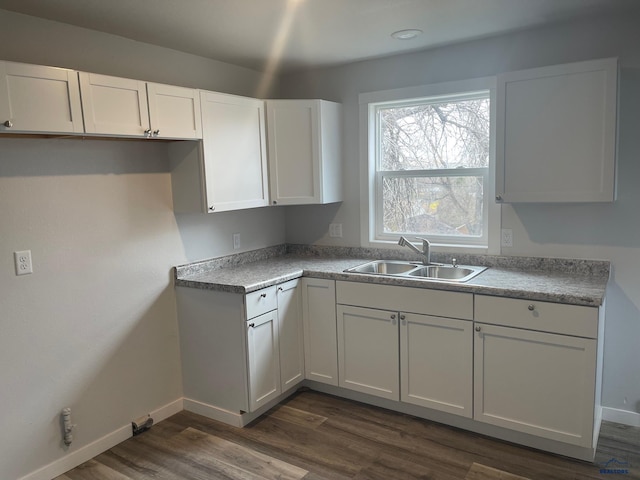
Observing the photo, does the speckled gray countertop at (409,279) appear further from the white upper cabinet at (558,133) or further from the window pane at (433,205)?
the white upper cabinet at (558,133)

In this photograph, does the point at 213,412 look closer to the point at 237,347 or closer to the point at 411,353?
the point at 237,347

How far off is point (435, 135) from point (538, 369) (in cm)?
168

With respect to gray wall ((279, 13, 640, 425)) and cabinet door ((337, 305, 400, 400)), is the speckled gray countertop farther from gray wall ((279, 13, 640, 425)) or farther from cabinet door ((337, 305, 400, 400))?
cabinet door ((337, 305, 400, 400))

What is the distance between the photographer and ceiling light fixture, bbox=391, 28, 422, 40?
2807 millimetres

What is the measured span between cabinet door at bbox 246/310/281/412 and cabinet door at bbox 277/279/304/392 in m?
0.05

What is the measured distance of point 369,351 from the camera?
3086mm

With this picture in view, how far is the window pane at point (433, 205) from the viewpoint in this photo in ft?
10.8

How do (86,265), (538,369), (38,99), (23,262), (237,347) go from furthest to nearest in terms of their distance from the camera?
(237,347), (86,265), (538,369), (23,262), (38,99)

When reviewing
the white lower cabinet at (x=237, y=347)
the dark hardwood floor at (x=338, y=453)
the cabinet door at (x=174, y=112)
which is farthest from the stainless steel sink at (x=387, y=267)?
the cabinet door at (x=174, y=112)

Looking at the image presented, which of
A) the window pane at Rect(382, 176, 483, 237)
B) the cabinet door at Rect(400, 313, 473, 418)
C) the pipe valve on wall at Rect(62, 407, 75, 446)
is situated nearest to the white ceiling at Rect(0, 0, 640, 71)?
the window pane at Rect(382, 176, 483, 237)

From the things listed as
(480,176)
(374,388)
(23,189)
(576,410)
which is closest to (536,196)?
(480,176)

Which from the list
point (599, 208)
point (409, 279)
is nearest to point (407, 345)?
point (409, 279)

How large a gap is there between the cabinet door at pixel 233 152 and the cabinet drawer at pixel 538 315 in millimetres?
1602

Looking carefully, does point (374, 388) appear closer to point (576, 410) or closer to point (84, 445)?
point (576, 410)
